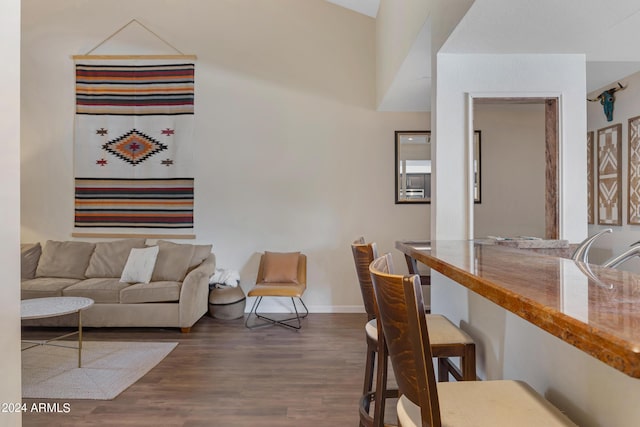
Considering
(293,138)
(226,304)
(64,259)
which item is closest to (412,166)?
(293,138)

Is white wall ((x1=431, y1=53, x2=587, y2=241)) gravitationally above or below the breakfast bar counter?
above

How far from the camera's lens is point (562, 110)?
2227 millimetres

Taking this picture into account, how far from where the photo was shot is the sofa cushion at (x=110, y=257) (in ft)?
14.3

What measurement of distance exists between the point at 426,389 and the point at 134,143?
4.82 meters

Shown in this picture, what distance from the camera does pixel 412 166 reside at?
184 inches

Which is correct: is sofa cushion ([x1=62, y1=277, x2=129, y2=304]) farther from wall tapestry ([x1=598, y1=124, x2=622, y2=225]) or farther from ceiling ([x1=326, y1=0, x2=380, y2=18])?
wall tapestry ([x1=598, y1=124, x2=622, y2=225])

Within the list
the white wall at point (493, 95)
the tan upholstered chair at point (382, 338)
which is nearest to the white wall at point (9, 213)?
the tan upholstered chair at point (382, 338)

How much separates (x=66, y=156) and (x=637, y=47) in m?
5.56

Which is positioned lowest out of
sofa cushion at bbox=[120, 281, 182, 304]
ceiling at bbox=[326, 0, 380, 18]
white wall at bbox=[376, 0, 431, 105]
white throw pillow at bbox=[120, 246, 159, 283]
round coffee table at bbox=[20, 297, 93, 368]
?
sofa cushion at bbox=[120, 281, 182, 304]

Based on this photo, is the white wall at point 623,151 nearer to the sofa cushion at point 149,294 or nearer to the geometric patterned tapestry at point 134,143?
the sofa cushion at point 149,294

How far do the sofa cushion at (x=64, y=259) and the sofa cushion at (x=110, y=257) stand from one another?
82 mm

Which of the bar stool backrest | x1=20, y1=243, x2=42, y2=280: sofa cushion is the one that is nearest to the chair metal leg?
x1=20, y1=243, x2=42, y2=280: sofa cushion

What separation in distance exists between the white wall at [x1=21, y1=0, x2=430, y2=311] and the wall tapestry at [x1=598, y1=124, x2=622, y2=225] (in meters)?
1.73

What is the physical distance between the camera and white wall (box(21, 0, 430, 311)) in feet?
15.3
